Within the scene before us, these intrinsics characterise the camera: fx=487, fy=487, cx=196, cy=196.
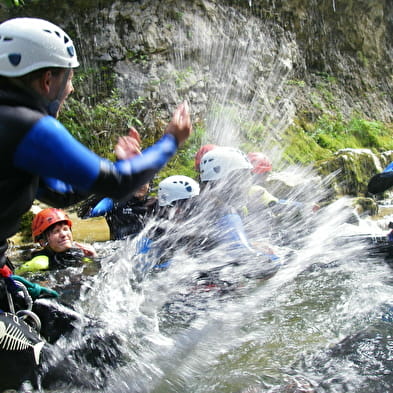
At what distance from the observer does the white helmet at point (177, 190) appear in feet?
16.3

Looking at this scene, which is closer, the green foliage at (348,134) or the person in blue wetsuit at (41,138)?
the person in blue wetsuit at (41,138)

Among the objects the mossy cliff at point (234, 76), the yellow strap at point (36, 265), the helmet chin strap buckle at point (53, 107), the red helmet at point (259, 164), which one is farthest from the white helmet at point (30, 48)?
the mossy cliff at point (234, 76)

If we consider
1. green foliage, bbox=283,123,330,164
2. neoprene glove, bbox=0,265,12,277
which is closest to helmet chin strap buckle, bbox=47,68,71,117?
neoprene glove, bbox=0,265,12,277

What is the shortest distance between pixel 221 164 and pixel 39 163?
3.22 m

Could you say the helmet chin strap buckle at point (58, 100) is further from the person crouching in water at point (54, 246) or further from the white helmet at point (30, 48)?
the person crouching in water at point (54, 246)

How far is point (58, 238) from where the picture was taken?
5.39m

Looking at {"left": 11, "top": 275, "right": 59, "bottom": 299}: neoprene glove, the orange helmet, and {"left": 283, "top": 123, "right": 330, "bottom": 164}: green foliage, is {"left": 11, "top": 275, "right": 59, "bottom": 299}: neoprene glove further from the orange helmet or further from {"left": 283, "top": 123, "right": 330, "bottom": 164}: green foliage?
{"left": 283, "top": 123, "right": 330, "bottom": 164}: green foliage

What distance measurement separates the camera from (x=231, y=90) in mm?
13375

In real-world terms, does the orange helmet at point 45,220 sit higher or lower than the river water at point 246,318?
higher

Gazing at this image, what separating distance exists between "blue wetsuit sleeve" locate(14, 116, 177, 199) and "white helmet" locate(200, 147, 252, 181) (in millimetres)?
2813

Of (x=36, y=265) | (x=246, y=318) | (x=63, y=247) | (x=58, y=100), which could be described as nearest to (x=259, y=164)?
(x=63, y=247)

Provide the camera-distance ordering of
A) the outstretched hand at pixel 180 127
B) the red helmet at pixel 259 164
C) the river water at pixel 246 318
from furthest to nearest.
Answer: the red helmet at pixel 259 164 → the river water at pixel 246 318 → the outstretched hand at pixel 180 127

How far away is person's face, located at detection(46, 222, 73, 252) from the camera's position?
212 inches

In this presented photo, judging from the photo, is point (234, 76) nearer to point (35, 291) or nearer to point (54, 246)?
point (54, 246)
